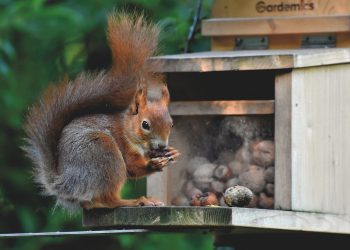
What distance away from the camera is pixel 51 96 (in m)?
3.99

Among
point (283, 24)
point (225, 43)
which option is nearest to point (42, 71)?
point (225, 43)

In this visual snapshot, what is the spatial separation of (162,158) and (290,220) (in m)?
0.46

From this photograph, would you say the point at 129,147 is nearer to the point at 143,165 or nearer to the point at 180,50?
the point at 143,165

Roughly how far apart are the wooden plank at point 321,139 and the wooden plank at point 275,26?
32 centimetres

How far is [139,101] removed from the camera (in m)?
3.89

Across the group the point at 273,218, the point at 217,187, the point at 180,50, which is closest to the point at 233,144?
the point at 217,187

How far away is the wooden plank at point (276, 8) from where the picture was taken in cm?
428

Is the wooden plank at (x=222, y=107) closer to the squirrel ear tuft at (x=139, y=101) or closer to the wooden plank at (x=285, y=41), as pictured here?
the squirrel ear tuft at (x=139, y=101)

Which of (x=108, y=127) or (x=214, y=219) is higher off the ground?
(x=108, y=127)

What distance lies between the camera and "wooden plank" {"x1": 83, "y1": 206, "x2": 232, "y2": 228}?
3.52m

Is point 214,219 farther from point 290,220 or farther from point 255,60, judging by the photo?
point 255,60

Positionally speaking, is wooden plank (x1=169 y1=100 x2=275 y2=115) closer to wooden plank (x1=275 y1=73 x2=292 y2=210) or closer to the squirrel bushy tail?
wooden plank (x1=275 y1=73 x2=292 y2=210)

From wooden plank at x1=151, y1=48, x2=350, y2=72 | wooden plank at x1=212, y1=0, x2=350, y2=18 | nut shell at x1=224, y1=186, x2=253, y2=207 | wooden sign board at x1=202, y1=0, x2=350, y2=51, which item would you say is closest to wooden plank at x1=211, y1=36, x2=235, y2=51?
wooden sign board at x1=202, y1=0, x2=350, y2=51

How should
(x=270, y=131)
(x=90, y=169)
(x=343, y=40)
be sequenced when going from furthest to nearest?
(x=343, y=40)
(x=270, y=131)
(x=90, y=169)
